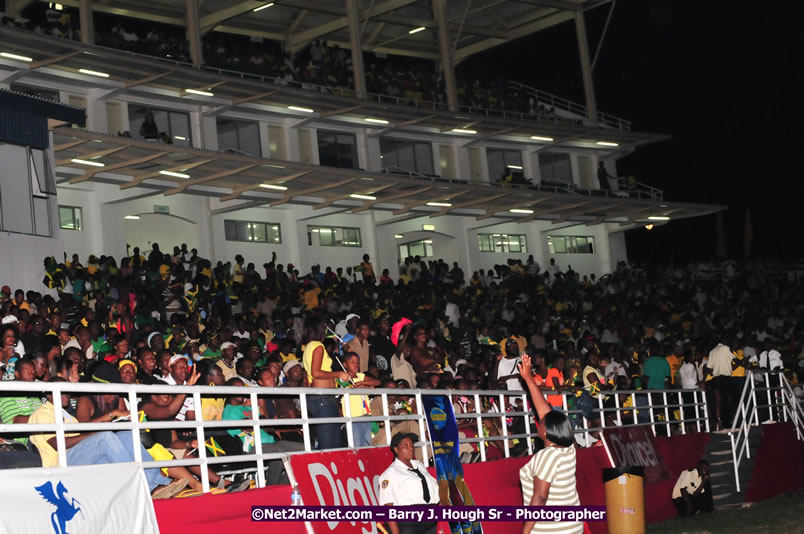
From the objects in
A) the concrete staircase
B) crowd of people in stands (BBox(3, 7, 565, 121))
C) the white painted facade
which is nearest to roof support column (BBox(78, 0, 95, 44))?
crowd of people in stands (BBox(3, 7, 565, 121))

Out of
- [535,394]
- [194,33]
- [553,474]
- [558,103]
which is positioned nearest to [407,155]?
[558,103]

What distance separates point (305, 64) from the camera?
39.4 metres

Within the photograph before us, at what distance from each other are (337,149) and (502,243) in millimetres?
8008

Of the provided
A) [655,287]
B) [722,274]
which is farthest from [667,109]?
[655,287]

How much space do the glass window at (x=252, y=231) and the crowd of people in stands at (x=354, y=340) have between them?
4.55 ft

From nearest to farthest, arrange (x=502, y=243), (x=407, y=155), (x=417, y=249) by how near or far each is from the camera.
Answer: (x=407, y=155), (x=417, y=249), (x=502, y=243)

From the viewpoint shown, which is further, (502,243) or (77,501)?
(502,243)

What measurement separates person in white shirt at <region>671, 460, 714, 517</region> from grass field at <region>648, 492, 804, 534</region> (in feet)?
0.59

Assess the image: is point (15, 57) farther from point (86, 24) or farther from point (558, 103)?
point (558, 103)

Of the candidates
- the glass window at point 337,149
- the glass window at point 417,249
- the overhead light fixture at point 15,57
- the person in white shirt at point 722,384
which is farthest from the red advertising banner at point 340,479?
the glass window at point 417,249

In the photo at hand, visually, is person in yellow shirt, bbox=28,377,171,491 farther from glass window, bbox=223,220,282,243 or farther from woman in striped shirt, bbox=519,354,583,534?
glass window, bbox=223,220,282,243

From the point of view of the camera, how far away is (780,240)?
73812 millimetres

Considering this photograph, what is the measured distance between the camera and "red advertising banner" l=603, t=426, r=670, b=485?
14.3m

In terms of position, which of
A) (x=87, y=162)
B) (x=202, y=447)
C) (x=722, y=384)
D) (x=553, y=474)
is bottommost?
(x=722, y=384)
